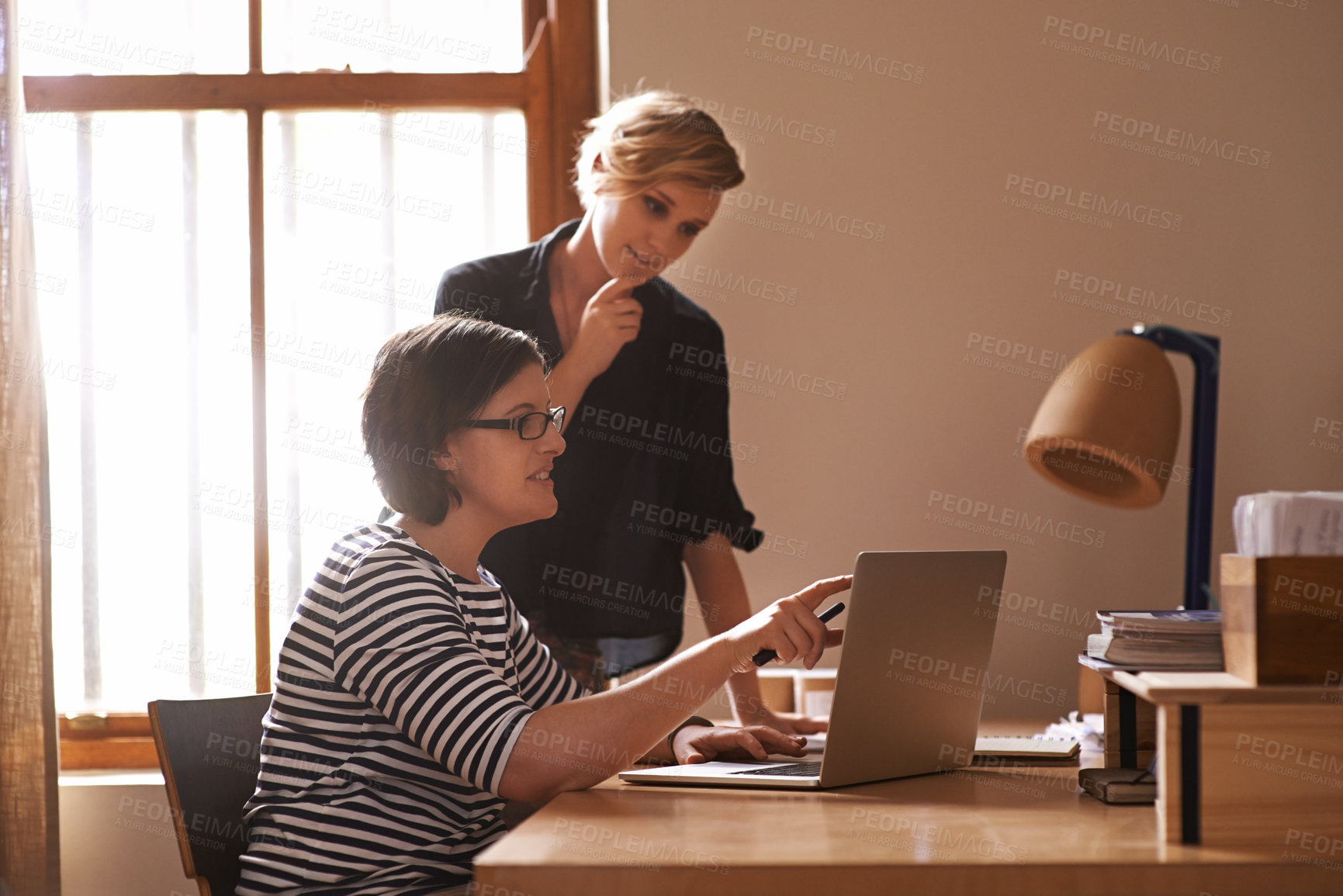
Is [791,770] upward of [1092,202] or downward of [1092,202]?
downward

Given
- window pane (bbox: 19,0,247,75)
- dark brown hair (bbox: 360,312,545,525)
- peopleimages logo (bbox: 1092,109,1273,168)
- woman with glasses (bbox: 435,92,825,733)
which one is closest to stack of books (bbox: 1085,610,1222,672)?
dark brown hair (bbox: 360,312,545,525)

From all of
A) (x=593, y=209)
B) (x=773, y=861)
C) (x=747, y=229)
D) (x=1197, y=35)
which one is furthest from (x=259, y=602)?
(x=1197, y=35)

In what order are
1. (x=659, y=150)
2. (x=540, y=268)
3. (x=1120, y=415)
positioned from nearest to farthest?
1. (x=1120, y=415)
2. (x=659, y=150)
3. (x=540, y=268)

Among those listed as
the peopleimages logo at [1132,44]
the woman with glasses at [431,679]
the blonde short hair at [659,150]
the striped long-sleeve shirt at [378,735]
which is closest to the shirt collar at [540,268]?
the blonde short hair at [659,150]

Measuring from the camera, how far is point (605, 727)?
1123mm

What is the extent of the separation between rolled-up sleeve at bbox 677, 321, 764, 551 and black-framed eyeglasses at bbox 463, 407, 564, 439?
0.74 m

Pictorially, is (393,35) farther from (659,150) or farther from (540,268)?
(659,150)

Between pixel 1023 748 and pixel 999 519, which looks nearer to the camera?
pixel 1023 748

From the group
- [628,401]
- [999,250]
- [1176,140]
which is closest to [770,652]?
[628,401]

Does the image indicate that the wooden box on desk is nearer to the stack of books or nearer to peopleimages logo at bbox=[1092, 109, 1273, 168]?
the stack of books

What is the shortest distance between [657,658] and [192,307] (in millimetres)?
1328

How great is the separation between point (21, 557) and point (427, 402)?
1.17 m

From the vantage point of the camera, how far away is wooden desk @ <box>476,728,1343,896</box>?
85cm

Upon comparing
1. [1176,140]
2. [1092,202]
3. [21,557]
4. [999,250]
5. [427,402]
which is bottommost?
[21,557]
